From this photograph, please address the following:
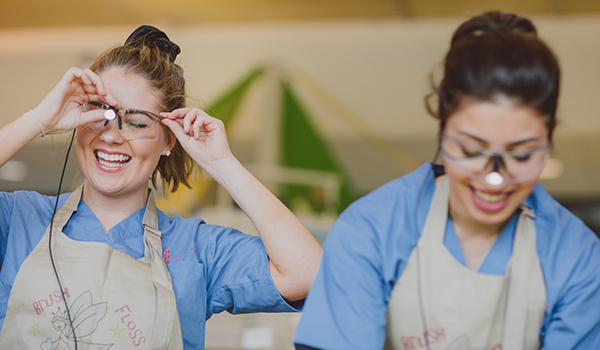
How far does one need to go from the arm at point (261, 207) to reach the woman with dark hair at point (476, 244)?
0.25 m

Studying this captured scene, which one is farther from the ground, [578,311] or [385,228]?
[385,228]

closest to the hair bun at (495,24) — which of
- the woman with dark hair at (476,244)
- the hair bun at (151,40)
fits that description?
the woman with dark hair at (476,244)

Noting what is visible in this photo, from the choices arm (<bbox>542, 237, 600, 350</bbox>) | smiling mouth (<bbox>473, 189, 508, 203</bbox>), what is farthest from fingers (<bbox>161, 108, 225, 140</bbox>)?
arm (<bbox>542, 237, 600, 350</bbox>)

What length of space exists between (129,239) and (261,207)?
31 centimetres

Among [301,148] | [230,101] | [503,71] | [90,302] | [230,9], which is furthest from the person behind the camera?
[230,9]

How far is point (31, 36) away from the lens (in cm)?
575

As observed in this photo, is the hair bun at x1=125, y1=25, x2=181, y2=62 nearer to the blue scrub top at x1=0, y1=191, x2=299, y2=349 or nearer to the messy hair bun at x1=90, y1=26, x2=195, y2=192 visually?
the messy hair bun at x1=90, y1=26, x2=195, y2=192

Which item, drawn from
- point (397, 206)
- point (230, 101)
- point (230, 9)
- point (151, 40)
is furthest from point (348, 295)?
point (230, 9)

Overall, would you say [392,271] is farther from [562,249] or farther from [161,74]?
→ [161,74]

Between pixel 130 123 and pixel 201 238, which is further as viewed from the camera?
pixel 201 238

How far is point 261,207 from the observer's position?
1386 millimetres

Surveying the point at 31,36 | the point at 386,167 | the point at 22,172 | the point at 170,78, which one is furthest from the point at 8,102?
the point at 170,78

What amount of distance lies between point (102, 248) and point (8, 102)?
16.7ft

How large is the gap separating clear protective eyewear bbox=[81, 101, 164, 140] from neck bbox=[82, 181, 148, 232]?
152mm
